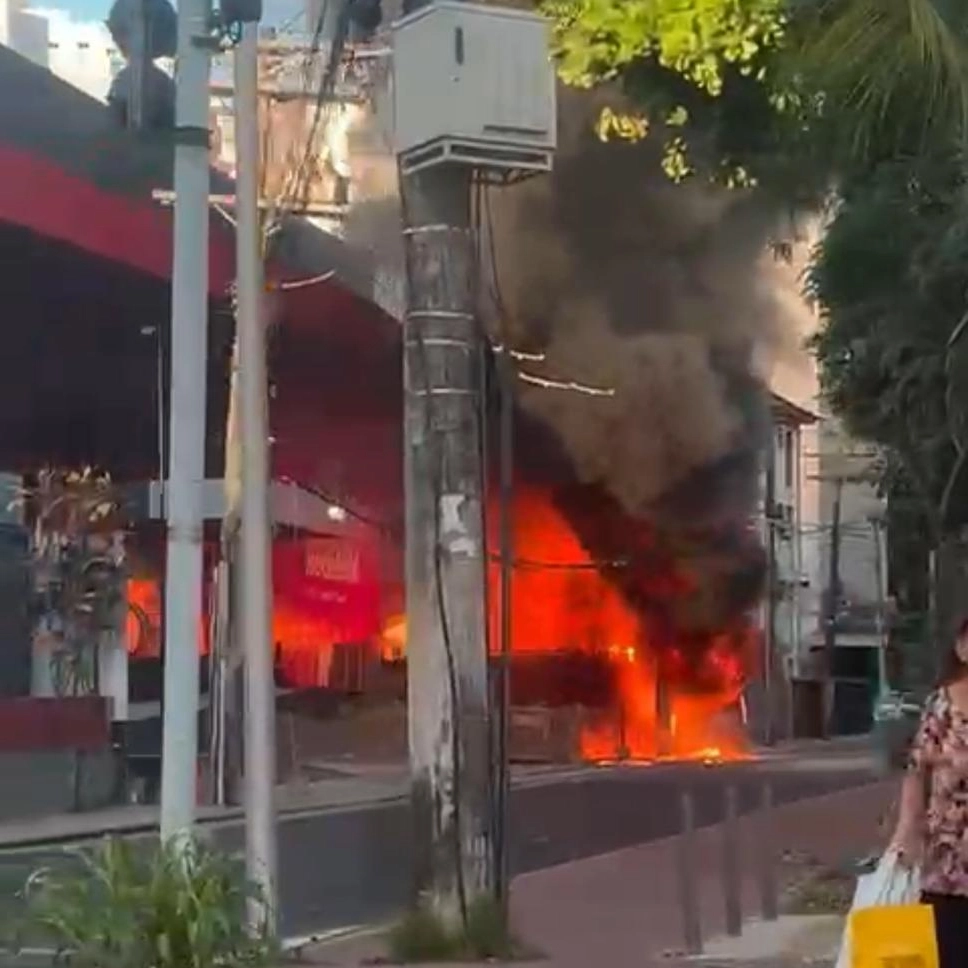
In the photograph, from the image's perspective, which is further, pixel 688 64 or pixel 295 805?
pixel 295 805

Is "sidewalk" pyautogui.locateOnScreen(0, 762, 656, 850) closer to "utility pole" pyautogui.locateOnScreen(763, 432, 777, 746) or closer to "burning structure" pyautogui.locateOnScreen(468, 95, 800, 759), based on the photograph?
"burning structure" pyautogui.locateOnScreen(468, 95, 800, 759)

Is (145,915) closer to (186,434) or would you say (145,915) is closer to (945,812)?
(186,434)

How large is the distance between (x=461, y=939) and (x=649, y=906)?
4.40 m

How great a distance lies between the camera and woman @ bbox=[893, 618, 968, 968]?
19.8 feet

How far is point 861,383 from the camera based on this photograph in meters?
16.6

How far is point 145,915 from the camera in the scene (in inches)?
313

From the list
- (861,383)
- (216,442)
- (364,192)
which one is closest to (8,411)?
(216,442)

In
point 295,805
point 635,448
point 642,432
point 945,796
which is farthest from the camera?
point 635,448

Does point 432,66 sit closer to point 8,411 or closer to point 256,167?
point 256,167

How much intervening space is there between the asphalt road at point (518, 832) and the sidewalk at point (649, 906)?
760mm

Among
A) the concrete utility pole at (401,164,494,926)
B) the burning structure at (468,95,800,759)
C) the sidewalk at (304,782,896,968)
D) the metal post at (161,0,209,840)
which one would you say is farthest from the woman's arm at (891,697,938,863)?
the burning structure at (468,95,800,759)

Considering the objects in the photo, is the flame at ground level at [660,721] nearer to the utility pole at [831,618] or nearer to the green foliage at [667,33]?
the utility pole at [831,618]

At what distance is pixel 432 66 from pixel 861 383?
7715 millimetres

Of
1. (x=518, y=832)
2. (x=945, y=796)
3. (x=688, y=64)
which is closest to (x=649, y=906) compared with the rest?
(x=688, y=64)
